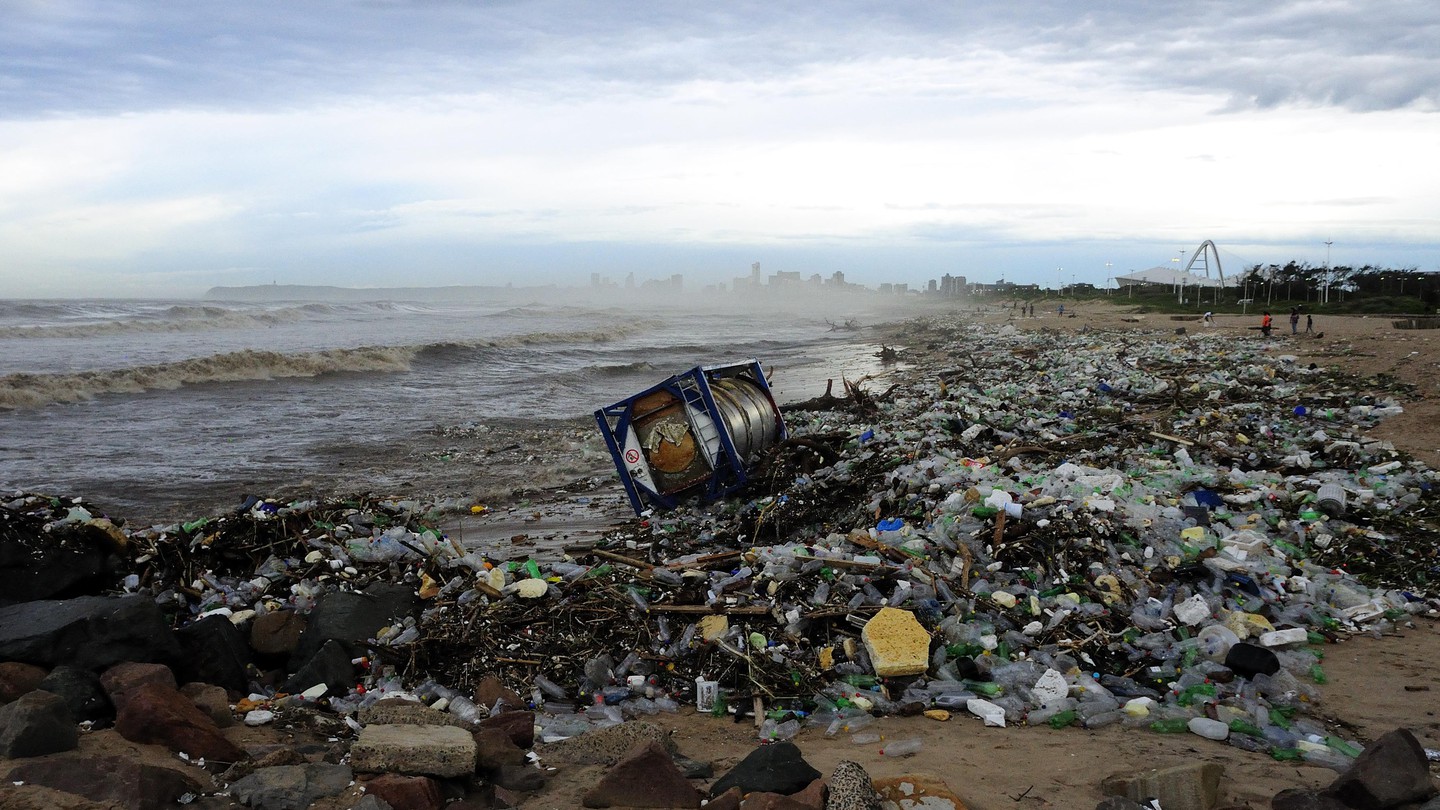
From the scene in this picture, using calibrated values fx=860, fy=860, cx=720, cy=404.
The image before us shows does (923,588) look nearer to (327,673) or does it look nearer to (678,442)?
(327,673)

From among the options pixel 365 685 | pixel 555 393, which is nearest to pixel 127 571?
pixel 365 685

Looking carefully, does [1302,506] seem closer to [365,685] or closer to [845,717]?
[845,717]

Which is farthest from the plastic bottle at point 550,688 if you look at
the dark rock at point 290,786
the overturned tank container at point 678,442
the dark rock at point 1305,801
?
the overturned tank container at point 678,442

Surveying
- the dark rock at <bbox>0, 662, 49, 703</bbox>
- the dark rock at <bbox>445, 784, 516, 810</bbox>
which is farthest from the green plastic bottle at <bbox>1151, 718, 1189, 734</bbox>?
the dark rock at <bbox>0, 662, 49, 703</bbox>

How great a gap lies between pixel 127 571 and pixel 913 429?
8121 mm

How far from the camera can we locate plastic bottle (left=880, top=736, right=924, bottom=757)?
3822 millimetres

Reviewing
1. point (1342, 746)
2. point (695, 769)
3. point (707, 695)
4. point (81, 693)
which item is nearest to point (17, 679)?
point (81, 693)

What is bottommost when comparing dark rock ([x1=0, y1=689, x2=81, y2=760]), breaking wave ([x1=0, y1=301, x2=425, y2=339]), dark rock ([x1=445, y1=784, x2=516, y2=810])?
dark rock ([x1=445, y1=784, x2=516, y2=810])

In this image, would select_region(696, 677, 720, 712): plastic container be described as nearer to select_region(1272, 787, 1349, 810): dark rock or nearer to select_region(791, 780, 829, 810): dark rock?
select_region(791, 780, 829, 810): dark rock

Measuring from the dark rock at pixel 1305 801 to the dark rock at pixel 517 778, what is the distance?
2.76 metres

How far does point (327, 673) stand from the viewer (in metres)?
4.58

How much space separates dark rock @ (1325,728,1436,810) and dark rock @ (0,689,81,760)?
183 inches

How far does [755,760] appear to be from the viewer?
337cm

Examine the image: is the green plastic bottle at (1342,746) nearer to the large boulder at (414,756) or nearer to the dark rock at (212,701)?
the large boulder at (414,756)
